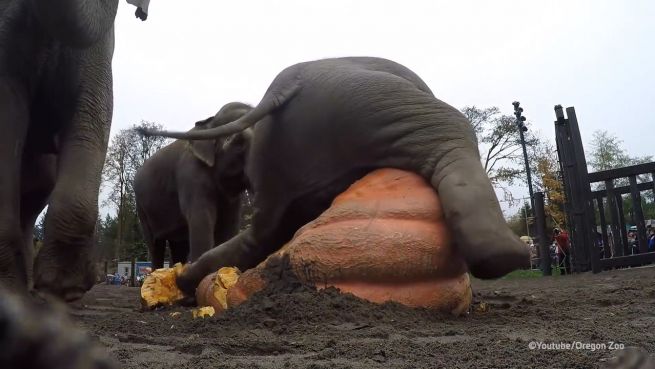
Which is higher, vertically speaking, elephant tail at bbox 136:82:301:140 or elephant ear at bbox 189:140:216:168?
elephant ear at bbox 189:140:216:168

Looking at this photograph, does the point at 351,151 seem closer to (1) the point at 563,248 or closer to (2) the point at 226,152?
(2) the point at 226,152

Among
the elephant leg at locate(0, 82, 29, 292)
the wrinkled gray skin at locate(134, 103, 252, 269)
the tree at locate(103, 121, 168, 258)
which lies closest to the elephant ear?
the wrinkled gray skin at locate(134, 103, 252, 269)

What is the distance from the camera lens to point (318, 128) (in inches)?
149

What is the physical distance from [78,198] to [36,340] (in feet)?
10.7

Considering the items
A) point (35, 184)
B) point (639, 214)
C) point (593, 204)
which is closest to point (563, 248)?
point (593, 204)

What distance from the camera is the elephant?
3180mm

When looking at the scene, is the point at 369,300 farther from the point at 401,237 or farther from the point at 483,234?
the point at 483,234

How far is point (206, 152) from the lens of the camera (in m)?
7.53

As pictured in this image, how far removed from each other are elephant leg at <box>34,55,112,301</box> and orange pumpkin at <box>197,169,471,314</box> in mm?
1095

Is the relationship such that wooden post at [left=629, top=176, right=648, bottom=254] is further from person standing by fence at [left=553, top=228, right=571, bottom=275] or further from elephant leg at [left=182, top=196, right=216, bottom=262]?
elephant leg at [left=182, top=196, right=216, bottom=262]

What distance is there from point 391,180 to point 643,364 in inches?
109

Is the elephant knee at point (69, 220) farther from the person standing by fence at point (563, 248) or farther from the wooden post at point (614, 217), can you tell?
the person standing by fence at point (563, 248)

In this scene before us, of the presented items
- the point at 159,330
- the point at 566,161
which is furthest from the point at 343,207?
the point at 566,161

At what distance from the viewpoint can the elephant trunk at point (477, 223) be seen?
2717 millimetres
